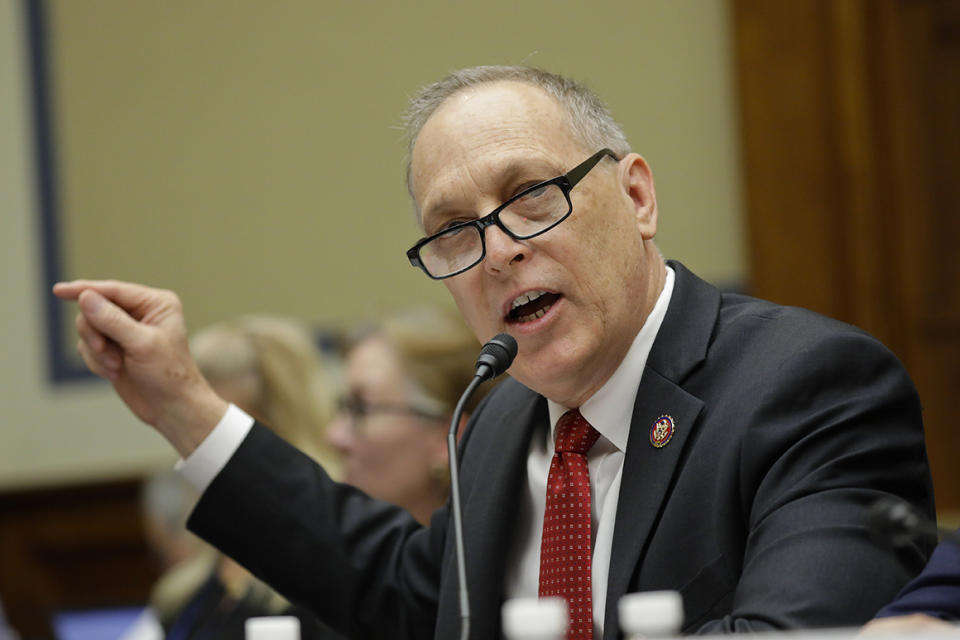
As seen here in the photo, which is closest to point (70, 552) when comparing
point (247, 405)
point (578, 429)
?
point (247, 405)

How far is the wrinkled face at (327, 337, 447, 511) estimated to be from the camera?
10.6 feet

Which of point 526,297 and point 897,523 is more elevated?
point 526,297

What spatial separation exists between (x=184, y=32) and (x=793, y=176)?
2465 mm

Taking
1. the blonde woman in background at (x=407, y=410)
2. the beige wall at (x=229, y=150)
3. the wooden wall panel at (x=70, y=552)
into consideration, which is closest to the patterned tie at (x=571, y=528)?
the blonde woman in background at (x=407, y=410)

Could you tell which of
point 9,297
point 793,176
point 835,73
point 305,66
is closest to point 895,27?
point 835,73

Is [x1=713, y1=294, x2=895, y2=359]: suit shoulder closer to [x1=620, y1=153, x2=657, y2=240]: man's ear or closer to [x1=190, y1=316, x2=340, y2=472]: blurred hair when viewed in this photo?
[x1=620, y1=153, x2=657, y2=240]: man's ear

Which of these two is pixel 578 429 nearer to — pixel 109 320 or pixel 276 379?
pixel 109 320

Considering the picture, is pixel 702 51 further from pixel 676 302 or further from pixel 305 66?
pixel 676 302

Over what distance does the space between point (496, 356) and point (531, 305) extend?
26cm

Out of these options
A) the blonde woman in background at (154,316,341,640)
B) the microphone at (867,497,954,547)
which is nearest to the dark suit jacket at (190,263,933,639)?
the microphone at (867,497,954,547)

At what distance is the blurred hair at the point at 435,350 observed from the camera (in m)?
3.26

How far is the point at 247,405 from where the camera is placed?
3365mm

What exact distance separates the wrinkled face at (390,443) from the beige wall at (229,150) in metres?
1.23

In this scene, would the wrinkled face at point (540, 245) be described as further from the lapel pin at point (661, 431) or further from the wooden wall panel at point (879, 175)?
the wooden wall panel at point (879, 175)
